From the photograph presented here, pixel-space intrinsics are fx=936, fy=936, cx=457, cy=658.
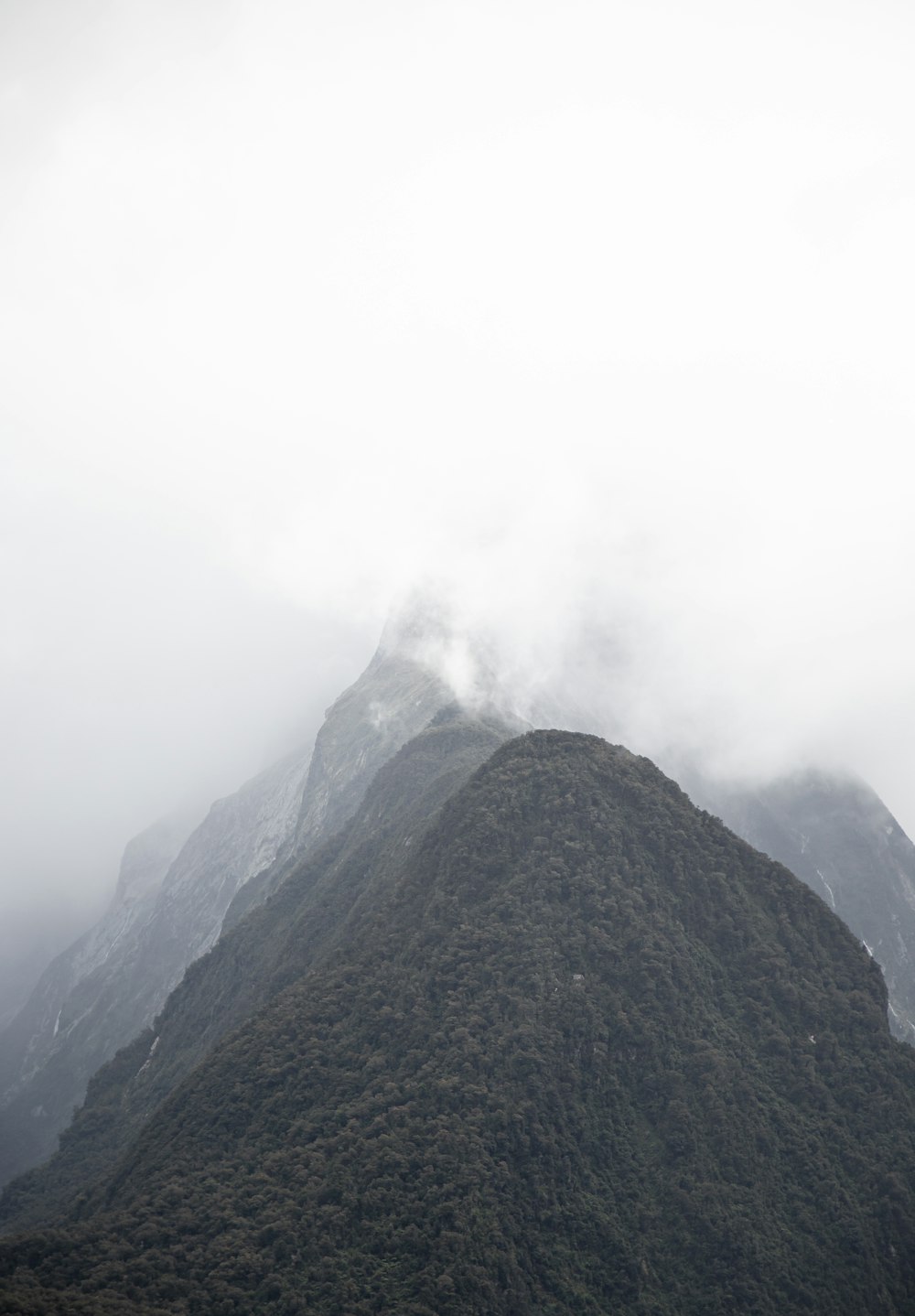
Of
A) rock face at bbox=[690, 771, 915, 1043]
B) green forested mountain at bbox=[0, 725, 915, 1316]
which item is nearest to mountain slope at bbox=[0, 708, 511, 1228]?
green forested mountain at bbox=[0, 725, 915, 1316]

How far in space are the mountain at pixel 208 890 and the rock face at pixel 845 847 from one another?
5409cm

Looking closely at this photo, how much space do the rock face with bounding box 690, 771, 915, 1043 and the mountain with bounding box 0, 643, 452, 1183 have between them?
177 ft

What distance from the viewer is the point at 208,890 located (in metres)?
184

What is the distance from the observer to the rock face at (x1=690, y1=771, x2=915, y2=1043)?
140125mm

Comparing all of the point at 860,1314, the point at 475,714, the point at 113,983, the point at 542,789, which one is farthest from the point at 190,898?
the point at 860,1314

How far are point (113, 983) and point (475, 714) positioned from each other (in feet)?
333

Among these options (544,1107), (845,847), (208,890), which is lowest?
(544,1107)

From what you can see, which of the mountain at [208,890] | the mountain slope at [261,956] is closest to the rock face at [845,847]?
the mountain slope at [261,956]

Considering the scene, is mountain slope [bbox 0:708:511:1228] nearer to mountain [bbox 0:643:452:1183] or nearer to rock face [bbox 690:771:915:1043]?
mountain [bbox 0:643:452:1183]

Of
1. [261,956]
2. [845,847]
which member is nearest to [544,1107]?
[261,956]

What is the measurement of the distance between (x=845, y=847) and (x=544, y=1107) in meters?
99.1

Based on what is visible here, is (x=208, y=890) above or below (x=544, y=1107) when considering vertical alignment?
above

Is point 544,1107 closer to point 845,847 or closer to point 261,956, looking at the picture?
point 261,956

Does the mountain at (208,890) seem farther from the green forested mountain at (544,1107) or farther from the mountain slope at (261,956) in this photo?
the green forested mountain at (544,1107)
